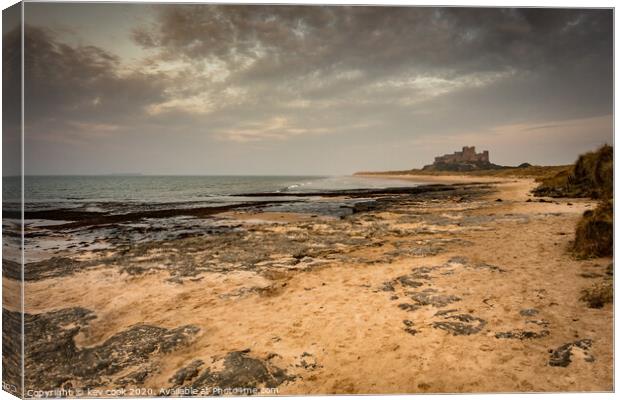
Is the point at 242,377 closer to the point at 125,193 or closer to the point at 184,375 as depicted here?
the point at 184,375

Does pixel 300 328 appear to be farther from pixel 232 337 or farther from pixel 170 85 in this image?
pixel 170 85

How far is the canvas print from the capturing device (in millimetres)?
4180

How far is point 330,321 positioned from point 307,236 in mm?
6196

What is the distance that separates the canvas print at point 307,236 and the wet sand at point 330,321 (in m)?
0.03

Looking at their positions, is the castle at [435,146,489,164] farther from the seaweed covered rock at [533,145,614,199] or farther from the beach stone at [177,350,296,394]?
the seaweed covered rock at [533,145,614,199]

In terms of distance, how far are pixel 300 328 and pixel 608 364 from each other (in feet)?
12.7

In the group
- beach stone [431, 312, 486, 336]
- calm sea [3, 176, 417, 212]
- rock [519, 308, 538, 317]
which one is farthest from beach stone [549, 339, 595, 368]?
calm sea [3, 176, 417, 212]

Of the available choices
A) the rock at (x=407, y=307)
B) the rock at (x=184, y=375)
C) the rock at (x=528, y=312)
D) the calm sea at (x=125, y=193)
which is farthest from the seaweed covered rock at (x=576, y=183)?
the calm sea at (x=125, y=193)

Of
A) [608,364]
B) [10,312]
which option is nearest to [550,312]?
[608,364]

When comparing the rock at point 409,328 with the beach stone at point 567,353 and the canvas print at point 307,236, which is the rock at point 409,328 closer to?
the canvas print at point 307,236

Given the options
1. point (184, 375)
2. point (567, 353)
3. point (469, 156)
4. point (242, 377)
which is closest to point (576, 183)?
point (469, 156)

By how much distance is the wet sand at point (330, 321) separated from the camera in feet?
13.1

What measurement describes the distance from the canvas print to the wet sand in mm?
34

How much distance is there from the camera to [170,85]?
760cm
